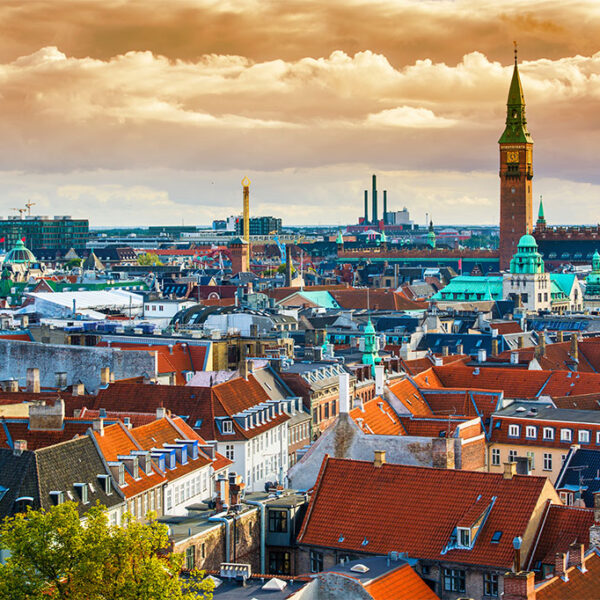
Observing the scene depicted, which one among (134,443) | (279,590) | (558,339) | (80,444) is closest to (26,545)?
(279,590)

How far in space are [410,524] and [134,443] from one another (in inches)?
723

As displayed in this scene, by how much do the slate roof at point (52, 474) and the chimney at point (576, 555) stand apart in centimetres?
2189

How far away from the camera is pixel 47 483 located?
5906 centimetres

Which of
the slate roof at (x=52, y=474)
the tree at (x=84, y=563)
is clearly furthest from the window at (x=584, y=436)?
the tree at (x=84, y=563)

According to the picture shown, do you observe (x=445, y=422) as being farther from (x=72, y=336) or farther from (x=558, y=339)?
(x=558, y=339)

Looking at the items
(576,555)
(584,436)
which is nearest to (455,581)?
(576,555)

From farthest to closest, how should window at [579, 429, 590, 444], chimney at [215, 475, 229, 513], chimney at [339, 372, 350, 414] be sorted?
window at [579, 429, 590, 444] → chimney at [339, 372, 350, 414] → chimney at [215, 475, 229, 513]

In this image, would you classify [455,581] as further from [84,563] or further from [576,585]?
[84,563]

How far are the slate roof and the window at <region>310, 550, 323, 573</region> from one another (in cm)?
1023

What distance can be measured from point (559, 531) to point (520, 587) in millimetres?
8462

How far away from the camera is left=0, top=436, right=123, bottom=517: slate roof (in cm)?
5819

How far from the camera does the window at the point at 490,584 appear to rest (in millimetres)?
53188

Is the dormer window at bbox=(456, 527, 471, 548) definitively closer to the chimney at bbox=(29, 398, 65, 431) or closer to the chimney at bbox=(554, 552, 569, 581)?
the chimney at bbox=(554, 552, 569, 581)

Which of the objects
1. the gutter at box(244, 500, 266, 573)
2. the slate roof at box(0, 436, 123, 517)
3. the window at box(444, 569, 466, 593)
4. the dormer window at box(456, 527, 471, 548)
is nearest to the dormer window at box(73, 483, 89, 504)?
the slate roof at box(0, 436, 123, 517)
